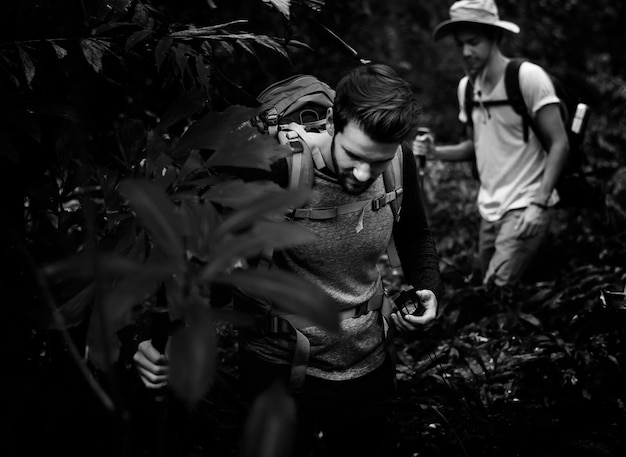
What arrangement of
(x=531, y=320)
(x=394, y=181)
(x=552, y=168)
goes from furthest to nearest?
(x=552, y=168), (x=531, y=320), (x=394, y=181)

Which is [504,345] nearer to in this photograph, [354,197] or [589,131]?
[354,197]

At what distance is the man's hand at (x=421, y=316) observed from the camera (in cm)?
222

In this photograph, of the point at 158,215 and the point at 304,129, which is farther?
the point at 304,129

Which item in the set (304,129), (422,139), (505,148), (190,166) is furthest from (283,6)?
(505,148)

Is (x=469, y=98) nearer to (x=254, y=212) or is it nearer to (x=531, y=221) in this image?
(x=531, y=221)

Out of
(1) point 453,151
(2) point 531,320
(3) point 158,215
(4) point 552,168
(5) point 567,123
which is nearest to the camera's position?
(3) point 158,215

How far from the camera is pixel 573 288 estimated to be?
3.92m

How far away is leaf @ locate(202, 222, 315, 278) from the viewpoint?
0.90 meters

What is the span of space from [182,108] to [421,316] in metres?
1.08

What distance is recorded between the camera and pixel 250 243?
2.97ft

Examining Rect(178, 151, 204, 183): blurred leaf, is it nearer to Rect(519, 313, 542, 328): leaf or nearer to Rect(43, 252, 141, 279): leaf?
Rect(43, 252, 141, 279): leaf

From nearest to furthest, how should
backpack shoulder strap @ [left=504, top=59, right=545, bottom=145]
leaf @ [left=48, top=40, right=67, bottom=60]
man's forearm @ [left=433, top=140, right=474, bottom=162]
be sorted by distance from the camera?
1. leaf @ [left=48, top=40, right=67, bottom=60]
2. backpack shoulder strap @ [left=504, top=59, right=545, bottom=145]
3. man's forearm @ [left=433, top=140, right=474, bottom=162]

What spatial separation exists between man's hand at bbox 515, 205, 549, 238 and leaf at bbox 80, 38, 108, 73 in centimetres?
276

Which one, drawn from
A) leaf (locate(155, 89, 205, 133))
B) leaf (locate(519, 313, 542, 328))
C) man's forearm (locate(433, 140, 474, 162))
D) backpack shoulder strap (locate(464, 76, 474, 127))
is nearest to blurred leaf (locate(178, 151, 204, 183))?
leaf (locate(155, 89, 205, 133))
